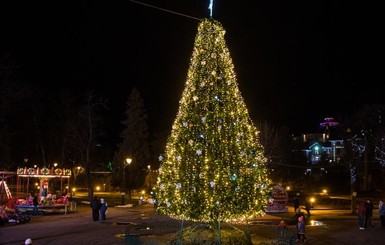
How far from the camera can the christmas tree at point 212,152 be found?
1532 cm

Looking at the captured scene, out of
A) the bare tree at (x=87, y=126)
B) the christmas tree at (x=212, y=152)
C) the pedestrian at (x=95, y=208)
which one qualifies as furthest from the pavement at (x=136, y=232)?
the bare tree at (x=87, y=126)

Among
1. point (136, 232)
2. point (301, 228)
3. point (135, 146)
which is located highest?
point (135, 146)

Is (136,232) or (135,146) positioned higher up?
(135,146)

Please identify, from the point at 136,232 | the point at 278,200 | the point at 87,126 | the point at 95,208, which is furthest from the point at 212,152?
the point at 87,126

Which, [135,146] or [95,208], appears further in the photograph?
[135,146]

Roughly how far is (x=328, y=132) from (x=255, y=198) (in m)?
110

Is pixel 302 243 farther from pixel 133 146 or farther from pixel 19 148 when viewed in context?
pixel 19 148

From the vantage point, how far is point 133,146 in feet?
181

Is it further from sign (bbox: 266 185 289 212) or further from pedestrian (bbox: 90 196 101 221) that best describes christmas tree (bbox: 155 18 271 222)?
sign (bbox: 266 185 289 212)

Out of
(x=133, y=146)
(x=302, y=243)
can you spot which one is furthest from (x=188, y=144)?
(x=133, y=146)

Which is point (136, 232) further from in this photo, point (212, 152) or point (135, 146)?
point (135, 146)

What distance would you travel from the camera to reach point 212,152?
15.7 meters

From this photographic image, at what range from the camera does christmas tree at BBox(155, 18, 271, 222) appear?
1532 centimetres

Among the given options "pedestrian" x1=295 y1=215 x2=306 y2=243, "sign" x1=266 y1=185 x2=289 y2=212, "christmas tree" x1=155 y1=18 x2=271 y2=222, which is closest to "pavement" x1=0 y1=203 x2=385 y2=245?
"pedestrian" x1=295 y1=215 x2=306 y2=243
